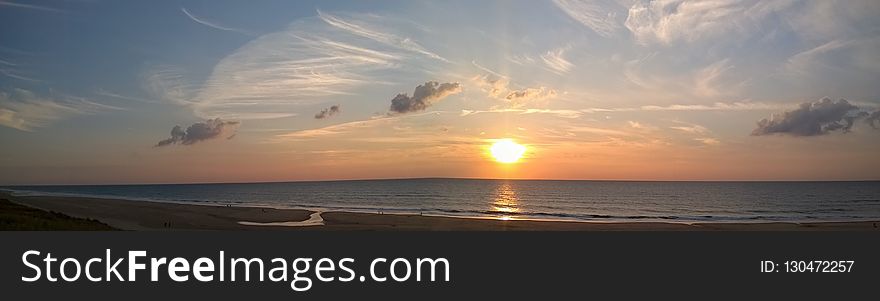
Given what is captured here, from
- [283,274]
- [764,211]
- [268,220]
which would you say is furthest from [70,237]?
[764,211]

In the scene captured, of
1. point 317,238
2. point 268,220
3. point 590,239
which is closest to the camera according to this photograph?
point 317,238

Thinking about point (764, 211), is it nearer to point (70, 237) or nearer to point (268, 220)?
point (268, 220)

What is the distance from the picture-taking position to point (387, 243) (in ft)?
48.3

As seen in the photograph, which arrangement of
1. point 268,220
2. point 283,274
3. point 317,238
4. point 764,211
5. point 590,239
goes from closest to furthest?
1. point 283,274
2. point 317,238
3. point 590,239
4. point 268,220
5. point 764,211

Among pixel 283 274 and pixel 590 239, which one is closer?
pixel 283 274

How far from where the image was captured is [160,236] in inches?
585

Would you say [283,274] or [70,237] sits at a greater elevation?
[70,237]

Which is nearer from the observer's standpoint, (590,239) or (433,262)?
(433,262)

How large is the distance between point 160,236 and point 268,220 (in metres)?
44.0

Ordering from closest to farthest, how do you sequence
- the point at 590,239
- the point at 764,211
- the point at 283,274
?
the point at 283,274, the point at 590,239, the point at 764,211

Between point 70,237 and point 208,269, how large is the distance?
12.0 feet

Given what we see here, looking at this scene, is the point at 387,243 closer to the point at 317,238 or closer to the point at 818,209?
the point at 317,238

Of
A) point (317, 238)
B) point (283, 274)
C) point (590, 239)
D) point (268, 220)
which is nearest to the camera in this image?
point (283, 274)

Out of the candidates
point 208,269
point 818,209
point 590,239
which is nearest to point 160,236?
point 208,269
